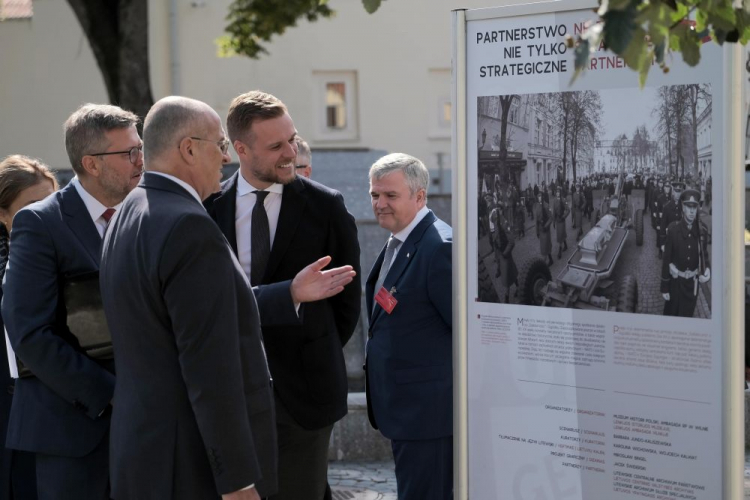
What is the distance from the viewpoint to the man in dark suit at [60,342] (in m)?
3.58

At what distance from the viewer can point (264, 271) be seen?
4152 mm

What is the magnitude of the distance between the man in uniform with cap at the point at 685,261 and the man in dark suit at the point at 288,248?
4.83ft

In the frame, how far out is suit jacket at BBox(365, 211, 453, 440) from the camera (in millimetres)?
4254

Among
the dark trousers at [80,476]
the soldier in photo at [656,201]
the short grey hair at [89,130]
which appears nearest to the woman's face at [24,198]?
the short grey hair at [89,130]

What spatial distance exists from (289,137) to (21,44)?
18.6 m

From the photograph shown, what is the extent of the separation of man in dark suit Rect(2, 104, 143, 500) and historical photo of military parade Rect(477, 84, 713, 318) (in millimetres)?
1372

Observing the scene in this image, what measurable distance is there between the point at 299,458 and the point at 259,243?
87 centimetres

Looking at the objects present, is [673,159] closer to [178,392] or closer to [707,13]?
[707,13]

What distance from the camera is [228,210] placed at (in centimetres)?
420

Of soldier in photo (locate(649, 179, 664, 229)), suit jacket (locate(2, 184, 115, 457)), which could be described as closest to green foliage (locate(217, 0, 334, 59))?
suit jacket (locate(2, 184, 115, 457))

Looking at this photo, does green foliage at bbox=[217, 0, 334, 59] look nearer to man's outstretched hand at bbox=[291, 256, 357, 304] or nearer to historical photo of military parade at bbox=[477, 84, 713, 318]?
man's outstretched hand at bbox=[291, 256, 357, 304]

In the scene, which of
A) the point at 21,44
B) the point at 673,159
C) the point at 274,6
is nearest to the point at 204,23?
the point at 21,44

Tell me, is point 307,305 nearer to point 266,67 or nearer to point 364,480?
point 364,480

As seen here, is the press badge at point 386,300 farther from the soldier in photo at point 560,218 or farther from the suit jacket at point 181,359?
the suit jacket at point 181,359
